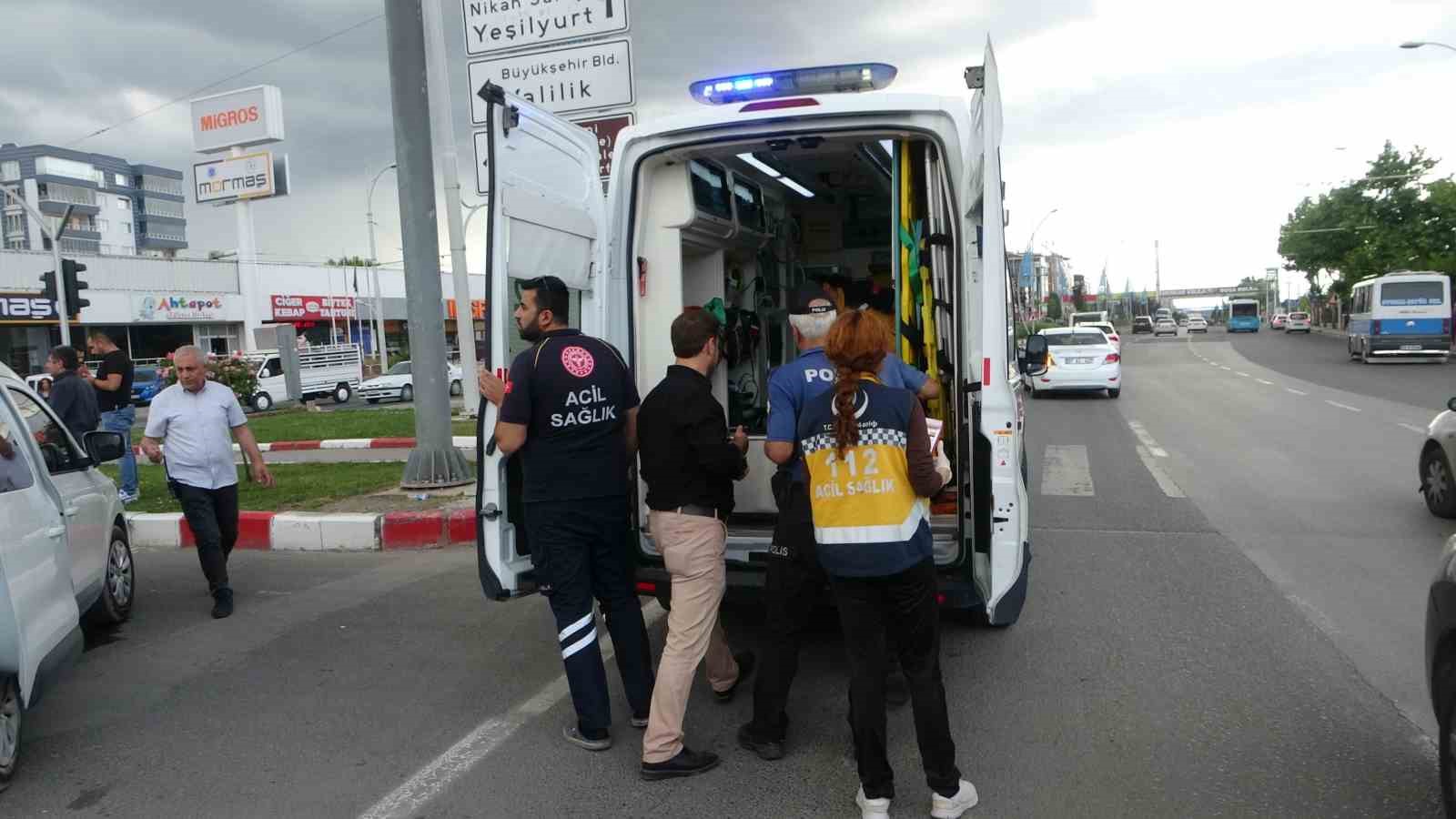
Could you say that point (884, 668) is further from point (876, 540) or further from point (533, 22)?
point (533, 22)

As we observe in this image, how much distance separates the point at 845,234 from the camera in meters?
8.34

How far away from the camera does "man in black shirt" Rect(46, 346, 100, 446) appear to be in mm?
9031

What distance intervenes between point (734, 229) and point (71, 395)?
22.2 feet

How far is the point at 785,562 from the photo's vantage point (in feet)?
12.2

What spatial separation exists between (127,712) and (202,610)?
1.97 meters

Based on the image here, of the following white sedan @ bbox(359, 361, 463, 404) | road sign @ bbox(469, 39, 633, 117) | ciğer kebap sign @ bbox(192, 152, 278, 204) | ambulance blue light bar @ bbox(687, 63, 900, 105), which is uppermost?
ciğer kebap sign @ bbox(192, 152, 278, 204)

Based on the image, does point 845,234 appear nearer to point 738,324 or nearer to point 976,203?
point 738,324

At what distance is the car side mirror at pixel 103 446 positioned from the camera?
215 inches

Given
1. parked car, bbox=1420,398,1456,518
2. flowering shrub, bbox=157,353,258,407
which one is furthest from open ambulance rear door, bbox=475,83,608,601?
flowering shrub, bbox=157,353,258,407

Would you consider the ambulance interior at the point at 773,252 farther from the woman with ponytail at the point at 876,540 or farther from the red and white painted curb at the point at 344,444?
the red and white painted curb at the point at 344,444

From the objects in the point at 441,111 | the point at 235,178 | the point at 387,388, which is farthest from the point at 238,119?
the point at 441,111

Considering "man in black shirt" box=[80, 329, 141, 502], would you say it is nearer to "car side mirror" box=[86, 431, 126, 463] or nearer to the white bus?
"car side mirror" box=[86, 431, 126, 463]

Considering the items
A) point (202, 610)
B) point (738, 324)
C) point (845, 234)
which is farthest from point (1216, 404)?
point (202, 610)

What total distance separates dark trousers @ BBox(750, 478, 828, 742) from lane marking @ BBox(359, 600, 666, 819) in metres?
1.07
